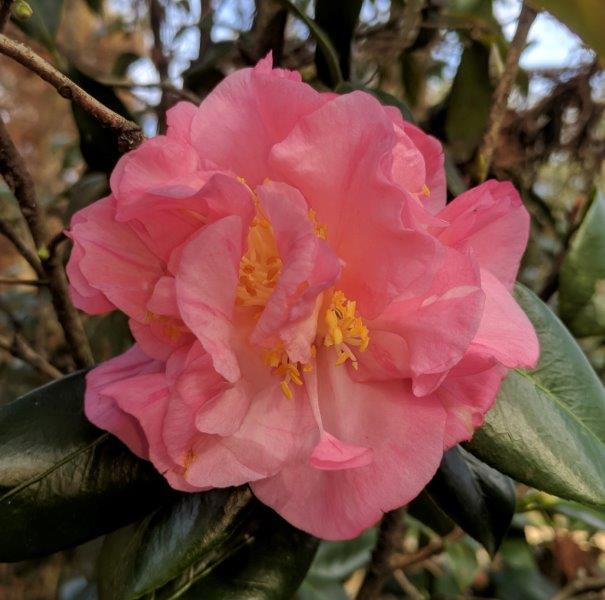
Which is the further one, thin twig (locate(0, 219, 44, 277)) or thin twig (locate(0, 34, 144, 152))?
thin twig (locate(0, 219, 44, 277))

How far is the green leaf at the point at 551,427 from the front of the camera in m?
0.51

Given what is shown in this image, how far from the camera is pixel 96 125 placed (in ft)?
2.71

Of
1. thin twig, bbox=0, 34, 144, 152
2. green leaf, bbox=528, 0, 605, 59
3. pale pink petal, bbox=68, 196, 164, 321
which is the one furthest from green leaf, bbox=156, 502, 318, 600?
green leaf, bbox=528, 0, 605, 59

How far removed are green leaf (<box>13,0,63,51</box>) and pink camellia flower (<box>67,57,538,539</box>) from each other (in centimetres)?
53

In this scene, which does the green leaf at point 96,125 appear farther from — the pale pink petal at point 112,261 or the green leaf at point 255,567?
the green leaf at point 255,567

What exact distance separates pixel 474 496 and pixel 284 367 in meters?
0.27

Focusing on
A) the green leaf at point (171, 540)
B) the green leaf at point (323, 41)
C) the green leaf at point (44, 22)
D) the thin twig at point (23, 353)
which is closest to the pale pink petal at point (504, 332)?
the green leaf at point (171, 540)

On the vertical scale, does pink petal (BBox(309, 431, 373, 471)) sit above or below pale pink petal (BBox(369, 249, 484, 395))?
below

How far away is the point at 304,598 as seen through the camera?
3.76 feet

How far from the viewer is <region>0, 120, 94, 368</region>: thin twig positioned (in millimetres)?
582

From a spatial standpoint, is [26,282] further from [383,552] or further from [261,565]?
[383,552]

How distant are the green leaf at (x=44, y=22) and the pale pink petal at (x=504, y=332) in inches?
28.5

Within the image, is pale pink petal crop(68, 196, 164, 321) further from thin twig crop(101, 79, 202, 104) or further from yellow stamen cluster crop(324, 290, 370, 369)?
thin twig crop(101, 79, 202, 104)

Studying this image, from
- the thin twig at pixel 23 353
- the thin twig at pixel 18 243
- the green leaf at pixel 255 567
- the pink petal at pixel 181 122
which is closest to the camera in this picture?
the pink petal at pixel 181 122
